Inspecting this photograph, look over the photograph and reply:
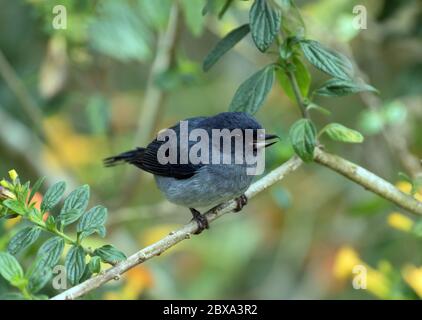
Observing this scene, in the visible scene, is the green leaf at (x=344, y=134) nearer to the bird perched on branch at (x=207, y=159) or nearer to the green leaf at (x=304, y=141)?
the green leaf at (x=304, y=141)

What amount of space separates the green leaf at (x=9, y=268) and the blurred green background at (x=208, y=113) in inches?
28.4

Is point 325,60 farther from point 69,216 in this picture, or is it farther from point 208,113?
point 208,113

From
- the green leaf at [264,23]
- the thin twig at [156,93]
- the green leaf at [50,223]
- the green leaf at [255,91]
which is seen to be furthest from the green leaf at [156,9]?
the green leaf at [50,223]

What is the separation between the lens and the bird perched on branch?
3.63 meters

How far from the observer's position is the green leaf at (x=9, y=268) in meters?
2.61

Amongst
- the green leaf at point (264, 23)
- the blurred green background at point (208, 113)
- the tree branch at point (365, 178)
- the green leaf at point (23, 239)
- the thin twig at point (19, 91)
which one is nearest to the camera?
the green leaf at point (23, 239)

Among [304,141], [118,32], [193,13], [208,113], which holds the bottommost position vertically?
[304,141]

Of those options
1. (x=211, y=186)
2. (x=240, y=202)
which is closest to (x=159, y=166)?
(x=211, y=186)

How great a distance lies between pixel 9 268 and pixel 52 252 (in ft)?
0.62

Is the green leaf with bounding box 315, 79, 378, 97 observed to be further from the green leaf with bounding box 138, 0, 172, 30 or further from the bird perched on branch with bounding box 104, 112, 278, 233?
the green leaf with bounding box 138, 0, 172, 30

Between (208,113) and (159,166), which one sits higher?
(208,113)

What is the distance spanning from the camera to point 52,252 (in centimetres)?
259

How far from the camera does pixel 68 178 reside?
531 centimetres
